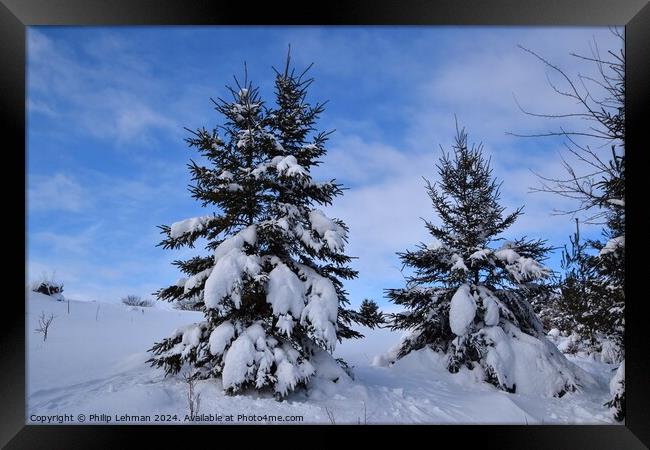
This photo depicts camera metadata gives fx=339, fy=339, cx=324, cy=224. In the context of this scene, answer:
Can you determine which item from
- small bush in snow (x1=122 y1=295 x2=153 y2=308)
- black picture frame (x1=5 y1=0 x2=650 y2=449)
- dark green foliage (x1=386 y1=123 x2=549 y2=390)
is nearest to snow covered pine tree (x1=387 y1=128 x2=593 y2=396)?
dark green foliage (x1=386 y1=123 x2=549 y2=390)

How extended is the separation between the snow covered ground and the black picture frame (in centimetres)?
19

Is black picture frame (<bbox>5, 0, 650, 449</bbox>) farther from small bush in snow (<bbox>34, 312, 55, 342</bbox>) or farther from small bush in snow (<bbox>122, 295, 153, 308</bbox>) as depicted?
small bush in snow (<bbox>122, 295, 153, 308</bbox>)

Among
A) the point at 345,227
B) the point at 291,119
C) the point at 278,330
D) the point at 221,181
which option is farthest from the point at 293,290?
the point at 291,119

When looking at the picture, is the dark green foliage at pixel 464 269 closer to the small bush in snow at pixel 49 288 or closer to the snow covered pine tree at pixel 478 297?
the snow covered pine tree at pixel 478 297

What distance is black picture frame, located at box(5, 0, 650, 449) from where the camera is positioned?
3.45m

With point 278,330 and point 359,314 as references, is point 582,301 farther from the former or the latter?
point 278,330

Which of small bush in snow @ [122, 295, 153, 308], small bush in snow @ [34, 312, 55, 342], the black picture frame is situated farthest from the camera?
small bush in snow @ [122, 295, 153, 308]

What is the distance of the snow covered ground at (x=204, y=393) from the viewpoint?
3887mm

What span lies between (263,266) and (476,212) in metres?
4.63

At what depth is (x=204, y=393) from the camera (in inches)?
171

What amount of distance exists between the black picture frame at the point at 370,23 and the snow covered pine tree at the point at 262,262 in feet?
3.69

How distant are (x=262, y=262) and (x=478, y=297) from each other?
14.0 feet

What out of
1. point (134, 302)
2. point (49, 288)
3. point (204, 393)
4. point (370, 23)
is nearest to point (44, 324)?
point (49, 288)

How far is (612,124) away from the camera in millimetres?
4406
